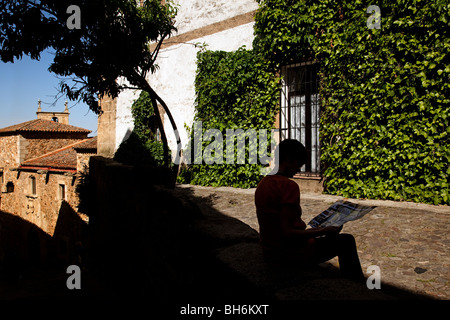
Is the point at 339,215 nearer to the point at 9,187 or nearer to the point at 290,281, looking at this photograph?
the point at 290,281

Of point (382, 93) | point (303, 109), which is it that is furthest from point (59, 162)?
point (382, 93)

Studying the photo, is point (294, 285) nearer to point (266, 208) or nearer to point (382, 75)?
point (266, 208)

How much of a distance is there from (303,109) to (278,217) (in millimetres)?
6206

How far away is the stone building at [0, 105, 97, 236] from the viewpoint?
16.4 meters

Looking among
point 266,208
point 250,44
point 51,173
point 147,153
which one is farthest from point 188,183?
point 51,173

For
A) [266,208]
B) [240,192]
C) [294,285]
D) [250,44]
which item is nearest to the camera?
[294,285]

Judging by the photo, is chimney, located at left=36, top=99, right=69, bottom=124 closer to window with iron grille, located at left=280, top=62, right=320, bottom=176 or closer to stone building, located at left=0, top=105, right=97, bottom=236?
stone building, located at left=0, top=105, right=97, bottom=236

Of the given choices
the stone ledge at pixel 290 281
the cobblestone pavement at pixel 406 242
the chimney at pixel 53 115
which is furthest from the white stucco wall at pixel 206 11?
the chimney at pixel 53 115

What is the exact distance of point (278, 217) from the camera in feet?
6.89

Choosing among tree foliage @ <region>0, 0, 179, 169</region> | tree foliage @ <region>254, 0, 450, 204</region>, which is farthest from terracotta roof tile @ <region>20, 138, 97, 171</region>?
tree foliage @ <region>254, 0, 450, 204</region>

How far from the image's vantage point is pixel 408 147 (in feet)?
18.5
